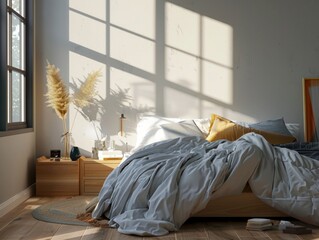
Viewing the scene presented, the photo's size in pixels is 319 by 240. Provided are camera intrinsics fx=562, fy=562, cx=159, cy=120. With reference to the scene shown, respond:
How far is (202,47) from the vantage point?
22.8 ft

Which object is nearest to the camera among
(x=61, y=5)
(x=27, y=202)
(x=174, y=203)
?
(x=174, y=203)

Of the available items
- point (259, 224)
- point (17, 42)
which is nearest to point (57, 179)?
point (17, 42)

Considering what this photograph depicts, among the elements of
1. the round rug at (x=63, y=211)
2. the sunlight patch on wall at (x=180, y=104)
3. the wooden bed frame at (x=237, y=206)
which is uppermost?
the sunlight patch on wall at (x=180, y=104)

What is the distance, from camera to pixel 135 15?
6914 mm

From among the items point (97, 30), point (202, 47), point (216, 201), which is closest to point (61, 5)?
point (97, 30)

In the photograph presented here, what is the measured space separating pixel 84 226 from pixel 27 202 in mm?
1571

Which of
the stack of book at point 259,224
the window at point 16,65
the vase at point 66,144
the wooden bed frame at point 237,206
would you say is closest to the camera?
the stack of book at point 259,224

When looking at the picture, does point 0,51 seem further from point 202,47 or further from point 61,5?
point 202,47

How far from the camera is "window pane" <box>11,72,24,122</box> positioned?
606cm

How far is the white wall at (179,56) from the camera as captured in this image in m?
6.88

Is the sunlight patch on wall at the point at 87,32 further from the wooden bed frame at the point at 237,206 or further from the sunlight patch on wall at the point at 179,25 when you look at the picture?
the wooden bed frame at the point at 237,206

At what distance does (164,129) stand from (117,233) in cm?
233

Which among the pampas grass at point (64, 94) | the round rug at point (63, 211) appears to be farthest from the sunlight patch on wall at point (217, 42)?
the round rug at point (63, 211)

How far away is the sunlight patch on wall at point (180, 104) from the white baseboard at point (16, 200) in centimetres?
187
